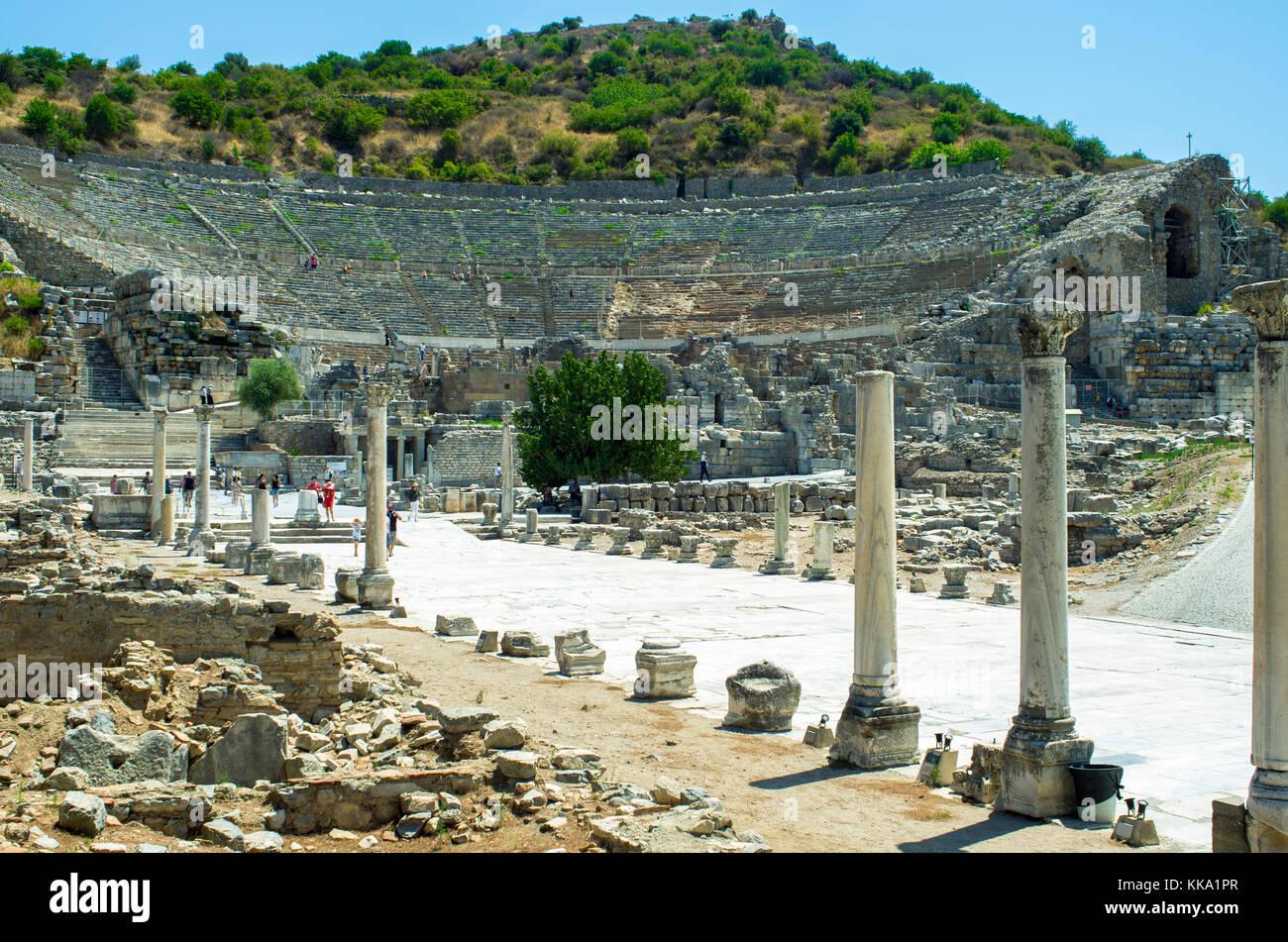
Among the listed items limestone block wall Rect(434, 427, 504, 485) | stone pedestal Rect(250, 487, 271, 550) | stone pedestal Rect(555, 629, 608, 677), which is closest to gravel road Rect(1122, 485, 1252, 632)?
stone pedestal Rect(555, 629, 608, 677)

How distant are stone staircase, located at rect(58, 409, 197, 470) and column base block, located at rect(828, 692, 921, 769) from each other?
3293 cm

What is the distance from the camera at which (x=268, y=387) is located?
137 ft

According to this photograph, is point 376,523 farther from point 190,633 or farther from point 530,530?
point 530,530

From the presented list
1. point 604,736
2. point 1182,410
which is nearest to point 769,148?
point 1182,410

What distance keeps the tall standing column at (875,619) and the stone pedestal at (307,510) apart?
66.9 feet

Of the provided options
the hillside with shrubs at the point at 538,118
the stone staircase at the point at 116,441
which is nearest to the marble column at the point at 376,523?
the stone staircase at the point at 116,441

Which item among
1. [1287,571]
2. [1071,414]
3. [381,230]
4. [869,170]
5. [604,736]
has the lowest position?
[604,736]

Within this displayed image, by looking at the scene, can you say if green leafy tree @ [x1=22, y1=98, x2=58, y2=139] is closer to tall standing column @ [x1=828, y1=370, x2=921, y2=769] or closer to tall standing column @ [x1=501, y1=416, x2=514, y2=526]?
tall standing column @ [x1=501, y1=416, x2=514, y2=526]

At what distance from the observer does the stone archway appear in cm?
4888

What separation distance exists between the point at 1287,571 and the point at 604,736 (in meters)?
4.70

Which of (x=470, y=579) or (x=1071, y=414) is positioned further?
(x=1071, y=414)
